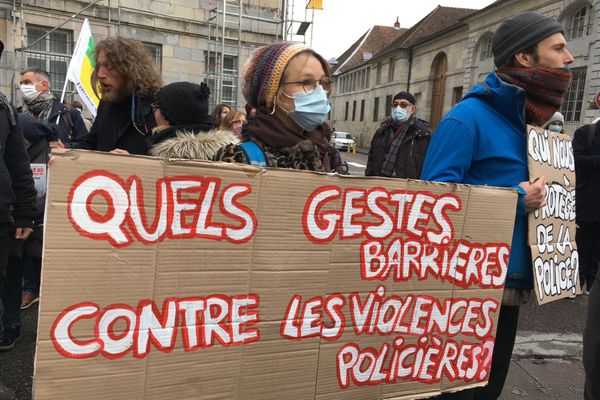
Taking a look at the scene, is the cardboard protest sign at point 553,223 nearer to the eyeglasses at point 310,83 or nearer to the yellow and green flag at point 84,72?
the eyeglasses at point 310,83

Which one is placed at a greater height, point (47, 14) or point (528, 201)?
point (47, 14)

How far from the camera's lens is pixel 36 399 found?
3.95 ft

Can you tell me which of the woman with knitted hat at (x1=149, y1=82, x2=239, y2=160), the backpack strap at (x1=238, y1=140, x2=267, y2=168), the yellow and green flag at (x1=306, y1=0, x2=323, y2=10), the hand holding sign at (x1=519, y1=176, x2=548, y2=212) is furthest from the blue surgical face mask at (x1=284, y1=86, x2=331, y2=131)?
the yellow and green flag at (x1=306, y1=0, x2=323, y2=10)

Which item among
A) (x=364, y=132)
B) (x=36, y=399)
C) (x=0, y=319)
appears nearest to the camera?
(x=36, y=399)

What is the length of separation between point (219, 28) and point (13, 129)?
11.7 meters

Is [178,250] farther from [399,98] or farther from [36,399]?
[399,98]

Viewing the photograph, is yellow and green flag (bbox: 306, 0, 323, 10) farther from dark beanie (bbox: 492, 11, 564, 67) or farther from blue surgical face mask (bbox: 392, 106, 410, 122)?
dark beanie (bbox: 492, 11, 564, 67)

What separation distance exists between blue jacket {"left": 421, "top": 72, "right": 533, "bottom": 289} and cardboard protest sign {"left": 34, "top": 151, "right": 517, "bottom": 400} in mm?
136

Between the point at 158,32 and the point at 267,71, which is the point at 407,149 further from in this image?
the point at 158,32

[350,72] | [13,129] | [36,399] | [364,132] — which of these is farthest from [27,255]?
[350,72]

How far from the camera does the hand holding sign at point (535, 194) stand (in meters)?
1.93

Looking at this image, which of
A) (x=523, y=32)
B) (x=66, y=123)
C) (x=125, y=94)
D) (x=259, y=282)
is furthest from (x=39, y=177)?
(x=523, y=32)

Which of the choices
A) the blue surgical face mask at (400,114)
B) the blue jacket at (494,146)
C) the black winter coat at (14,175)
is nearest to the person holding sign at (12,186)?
the black winter coat at (14,175)

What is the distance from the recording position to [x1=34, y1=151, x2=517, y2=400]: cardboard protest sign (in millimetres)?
1236
